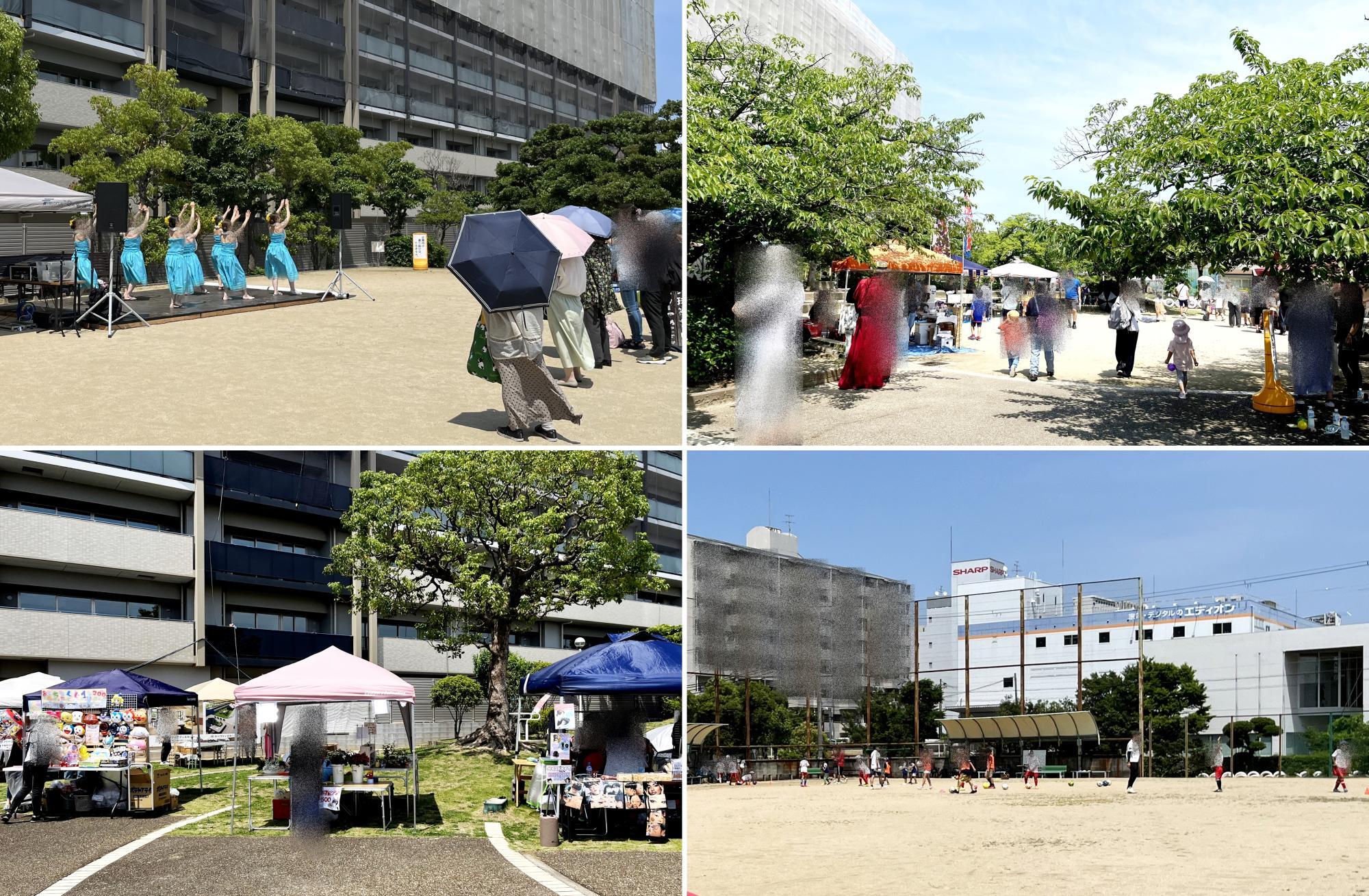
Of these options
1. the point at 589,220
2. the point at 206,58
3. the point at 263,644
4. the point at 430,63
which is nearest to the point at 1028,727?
the point at 589,220

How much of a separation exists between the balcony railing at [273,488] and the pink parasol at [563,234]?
69.4 feet

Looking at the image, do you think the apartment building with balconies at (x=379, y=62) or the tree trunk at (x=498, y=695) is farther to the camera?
the apartment building with balconies at (x=379, y=62)

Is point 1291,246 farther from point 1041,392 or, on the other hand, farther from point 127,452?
point 127,452

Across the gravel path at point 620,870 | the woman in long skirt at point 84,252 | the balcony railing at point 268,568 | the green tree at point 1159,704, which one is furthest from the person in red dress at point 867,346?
the green tree at point 1159,704

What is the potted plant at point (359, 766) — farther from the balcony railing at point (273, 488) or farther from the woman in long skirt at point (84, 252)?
the balcony railing at point (273, 488)

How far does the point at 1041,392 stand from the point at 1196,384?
109 inches

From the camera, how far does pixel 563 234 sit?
451 inches

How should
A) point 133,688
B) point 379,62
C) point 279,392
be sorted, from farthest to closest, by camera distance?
point 379,62 → point 133,688 → point 279,392

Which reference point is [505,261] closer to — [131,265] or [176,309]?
[176,309]

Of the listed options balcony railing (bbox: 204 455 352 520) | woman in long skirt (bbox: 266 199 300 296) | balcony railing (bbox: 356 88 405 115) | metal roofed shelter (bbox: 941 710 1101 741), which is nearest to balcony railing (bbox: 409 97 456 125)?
balcony railing (bbox: 356 88 405 115)

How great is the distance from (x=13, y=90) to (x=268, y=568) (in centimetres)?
1277

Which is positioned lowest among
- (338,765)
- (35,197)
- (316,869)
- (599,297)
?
(316,869)

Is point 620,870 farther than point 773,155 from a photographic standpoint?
No

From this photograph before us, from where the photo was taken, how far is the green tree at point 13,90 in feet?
81.3
